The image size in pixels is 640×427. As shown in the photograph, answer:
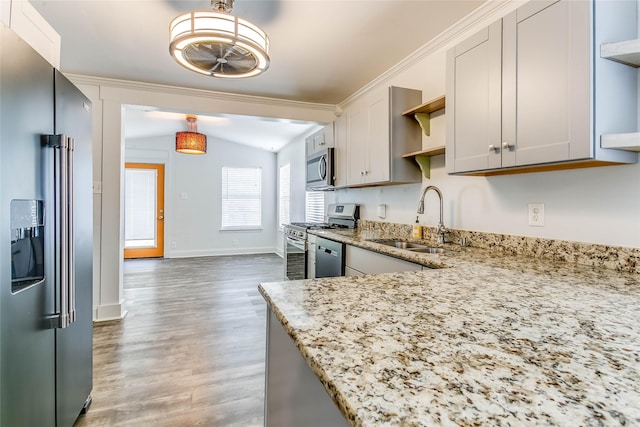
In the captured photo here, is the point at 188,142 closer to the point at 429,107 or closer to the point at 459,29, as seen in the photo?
the point at 429,107

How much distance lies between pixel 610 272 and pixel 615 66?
2.83 ft

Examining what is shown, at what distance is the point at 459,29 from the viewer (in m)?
2.31

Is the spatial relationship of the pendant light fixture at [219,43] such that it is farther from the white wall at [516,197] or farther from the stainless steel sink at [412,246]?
the stainless steel sink at [412,246]

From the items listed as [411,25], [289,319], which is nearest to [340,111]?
[411,25]

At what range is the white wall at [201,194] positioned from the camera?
266 inches

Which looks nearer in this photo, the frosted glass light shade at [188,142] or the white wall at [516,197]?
the white wall at [516,197]

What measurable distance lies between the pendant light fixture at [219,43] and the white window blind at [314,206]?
3.06 m

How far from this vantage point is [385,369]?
0.57 m

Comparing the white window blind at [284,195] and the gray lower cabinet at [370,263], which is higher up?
the white window blind at [284,195]

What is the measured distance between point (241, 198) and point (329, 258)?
4.92m

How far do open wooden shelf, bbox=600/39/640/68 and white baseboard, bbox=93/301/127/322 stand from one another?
405 cm

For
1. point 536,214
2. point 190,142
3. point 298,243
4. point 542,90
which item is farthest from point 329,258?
point 190,142

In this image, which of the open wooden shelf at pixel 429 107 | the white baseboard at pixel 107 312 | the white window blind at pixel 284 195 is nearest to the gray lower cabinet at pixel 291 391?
the open wooden shelf at pixel 429 107

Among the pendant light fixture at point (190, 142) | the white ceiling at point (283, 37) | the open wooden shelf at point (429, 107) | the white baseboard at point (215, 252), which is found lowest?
the white baseboard at point (215, 252)
